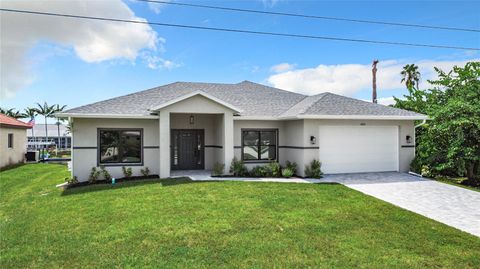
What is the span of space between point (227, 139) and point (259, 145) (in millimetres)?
2131

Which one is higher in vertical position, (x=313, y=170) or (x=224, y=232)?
(x=313, y=170)

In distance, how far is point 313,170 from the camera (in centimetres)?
1273

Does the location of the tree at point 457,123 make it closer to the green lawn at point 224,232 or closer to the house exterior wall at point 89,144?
the green lawn at point 224,232

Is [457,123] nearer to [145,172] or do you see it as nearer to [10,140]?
[145,172]

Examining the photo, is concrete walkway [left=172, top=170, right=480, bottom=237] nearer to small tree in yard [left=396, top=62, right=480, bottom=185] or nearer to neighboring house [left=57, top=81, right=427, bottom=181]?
neighboring house [left=57, top=81, right=427, bottom=181]

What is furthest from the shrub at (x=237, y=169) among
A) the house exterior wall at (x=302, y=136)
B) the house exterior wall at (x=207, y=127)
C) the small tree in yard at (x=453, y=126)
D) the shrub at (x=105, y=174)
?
the small tree in yard at (x=453, y=126)

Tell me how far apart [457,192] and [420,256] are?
6767mm

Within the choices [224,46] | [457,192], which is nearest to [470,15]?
[457,192]

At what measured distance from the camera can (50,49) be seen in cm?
1362

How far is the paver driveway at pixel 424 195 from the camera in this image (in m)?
7.41

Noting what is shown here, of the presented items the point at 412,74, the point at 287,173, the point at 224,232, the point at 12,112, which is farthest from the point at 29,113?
the point at 412,74

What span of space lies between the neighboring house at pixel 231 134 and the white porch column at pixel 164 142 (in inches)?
1.6

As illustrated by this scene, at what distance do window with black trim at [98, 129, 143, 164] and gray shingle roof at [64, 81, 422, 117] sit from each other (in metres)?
0.98

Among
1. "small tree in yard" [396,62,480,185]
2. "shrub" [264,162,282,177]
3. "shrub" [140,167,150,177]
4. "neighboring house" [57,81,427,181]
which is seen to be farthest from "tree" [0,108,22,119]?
"small tree in yard" [396,62,480,185]
